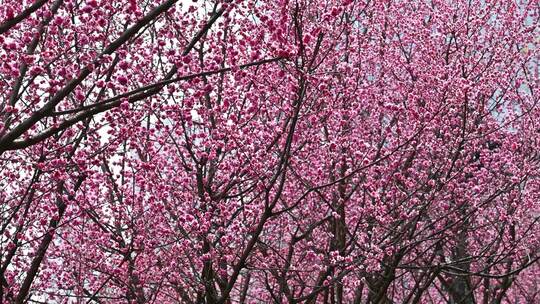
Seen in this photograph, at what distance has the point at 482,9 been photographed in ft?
41.6

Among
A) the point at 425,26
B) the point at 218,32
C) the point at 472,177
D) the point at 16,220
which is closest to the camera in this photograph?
the point at 16,220

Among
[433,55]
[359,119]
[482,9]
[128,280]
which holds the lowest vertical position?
[128,280]

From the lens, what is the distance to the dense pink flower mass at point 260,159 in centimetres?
636

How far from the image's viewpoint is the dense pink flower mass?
6359 mm

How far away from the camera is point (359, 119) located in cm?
1130

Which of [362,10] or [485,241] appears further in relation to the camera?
[485,241]

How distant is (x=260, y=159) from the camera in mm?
7652

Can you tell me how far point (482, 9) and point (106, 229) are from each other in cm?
942

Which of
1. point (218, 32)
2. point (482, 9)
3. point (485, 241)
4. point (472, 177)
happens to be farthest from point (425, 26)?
point (218, 32)

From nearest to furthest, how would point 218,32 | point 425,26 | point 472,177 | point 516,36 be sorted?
1. point 218,32
2. point 472,177
3. point 516,36
4. point 425,26

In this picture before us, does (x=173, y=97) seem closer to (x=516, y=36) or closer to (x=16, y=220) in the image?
(x=16, y=220)

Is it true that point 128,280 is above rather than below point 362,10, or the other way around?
below

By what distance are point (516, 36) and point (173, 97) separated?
800 cm

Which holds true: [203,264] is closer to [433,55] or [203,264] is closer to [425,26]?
[433,55]
